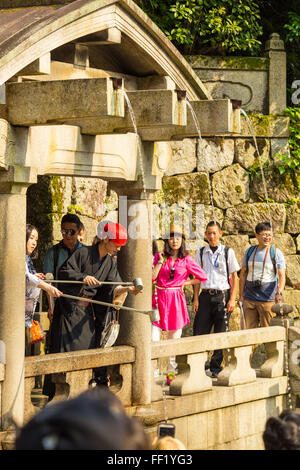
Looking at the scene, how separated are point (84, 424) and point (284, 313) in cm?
798

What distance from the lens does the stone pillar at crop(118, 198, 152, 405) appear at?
7691 millimetres

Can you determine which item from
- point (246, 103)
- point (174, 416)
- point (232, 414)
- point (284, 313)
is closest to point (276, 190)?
point (246, 103)

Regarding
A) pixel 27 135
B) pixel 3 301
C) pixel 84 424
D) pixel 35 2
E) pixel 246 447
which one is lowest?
pixel 246 447

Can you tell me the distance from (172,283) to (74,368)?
2683mm

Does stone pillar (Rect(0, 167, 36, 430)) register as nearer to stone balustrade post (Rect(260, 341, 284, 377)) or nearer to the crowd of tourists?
the crowd of tourists

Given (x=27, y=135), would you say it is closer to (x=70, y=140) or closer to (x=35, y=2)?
(x=70, y=140)

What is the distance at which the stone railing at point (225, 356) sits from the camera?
798 cm

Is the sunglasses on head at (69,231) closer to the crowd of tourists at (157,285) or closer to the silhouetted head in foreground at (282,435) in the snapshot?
the crowd of tourists at (157,285)

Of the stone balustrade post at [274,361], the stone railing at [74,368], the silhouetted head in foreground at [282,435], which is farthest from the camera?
the stone balustrade post at [274,361]

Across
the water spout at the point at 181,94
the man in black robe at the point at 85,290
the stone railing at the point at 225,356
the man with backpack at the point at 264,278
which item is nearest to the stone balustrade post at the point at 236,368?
the stone railing at the point at 225,356

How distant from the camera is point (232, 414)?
340 inches

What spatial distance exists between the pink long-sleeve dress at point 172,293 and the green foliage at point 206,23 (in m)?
4.40

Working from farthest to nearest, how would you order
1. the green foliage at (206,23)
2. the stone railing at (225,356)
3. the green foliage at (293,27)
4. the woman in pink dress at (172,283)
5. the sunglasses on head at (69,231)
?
the green foliage at (293,27), the green foliage at (206,23), the woman in pink dress at (172,283), the sunglasses on head at (69,231), the stone railing at (225,356)

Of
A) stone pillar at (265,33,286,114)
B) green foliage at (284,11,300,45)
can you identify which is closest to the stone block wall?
stone pillar at (265,33,286,114)
